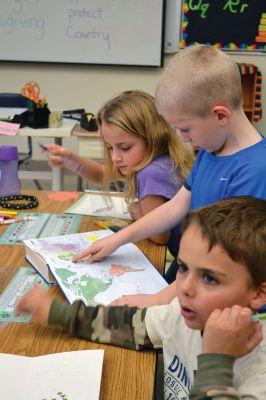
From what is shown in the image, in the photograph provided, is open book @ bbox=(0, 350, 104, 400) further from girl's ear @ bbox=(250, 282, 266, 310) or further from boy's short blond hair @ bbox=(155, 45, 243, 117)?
boy's short blond hair @ bbox=(155, 45, 243, 117)

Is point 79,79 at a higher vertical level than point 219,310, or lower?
lower

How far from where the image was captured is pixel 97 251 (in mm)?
1190

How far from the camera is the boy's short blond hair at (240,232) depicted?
2.35 feet

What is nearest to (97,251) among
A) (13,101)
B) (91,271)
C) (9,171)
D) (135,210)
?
(91,271)

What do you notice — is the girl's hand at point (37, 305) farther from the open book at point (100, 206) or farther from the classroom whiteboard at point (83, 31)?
the classroom whiteboard at point (83, 31)

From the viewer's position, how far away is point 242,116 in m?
1.10

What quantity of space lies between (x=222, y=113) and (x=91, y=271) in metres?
0.49

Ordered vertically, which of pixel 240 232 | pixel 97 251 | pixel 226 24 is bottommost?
pixel 97 251

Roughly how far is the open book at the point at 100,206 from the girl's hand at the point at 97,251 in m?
0.44

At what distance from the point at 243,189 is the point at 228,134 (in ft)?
0.48

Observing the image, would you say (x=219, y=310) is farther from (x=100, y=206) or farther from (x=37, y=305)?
(x=100, y=206)

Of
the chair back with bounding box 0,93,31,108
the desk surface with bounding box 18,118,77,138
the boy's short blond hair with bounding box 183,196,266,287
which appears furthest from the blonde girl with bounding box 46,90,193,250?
the chair back with bounding box 0,93,31,108

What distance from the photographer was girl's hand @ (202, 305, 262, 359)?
0.68 metres

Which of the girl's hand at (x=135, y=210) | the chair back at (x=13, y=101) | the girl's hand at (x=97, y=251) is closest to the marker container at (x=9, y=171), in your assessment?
the girl's hand at (x=135, y=210)
